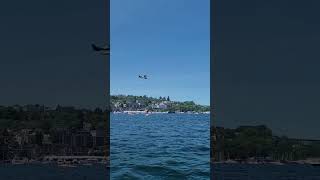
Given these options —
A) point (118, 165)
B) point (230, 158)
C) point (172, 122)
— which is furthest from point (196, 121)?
point (118, 165)

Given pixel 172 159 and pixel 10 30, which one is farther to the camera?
pixel 10 30

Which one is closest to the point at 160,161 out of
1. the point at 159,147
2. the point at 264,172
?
the point at 159,147

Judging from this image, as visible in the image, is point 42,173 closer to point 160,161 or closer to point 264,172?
point 160,161

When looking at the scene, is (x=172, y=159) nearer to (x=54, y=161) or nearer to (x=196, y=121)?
(x=54, y=161)

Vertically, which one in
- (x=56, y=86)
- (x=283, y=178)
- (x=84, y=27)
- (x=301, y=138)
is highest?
(x=84, y=27)

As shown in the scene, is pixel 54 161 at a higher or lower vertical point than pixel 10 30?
lower

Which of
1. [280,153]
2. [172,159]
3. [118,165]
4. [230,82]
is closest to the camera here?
[118,165]

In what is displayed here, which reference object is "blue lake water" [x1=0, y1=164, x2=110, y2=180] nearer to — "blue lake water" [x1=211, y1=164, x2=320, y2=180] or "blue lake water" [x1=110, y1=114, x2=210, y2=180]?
"blue lake water" [x1=110, y1=114, x2=210, y2=180]

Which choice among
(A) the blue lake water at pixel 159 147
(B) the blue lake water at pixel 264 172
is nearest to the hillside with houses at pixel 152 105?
(A) the blue lake water at pixel 159 147
